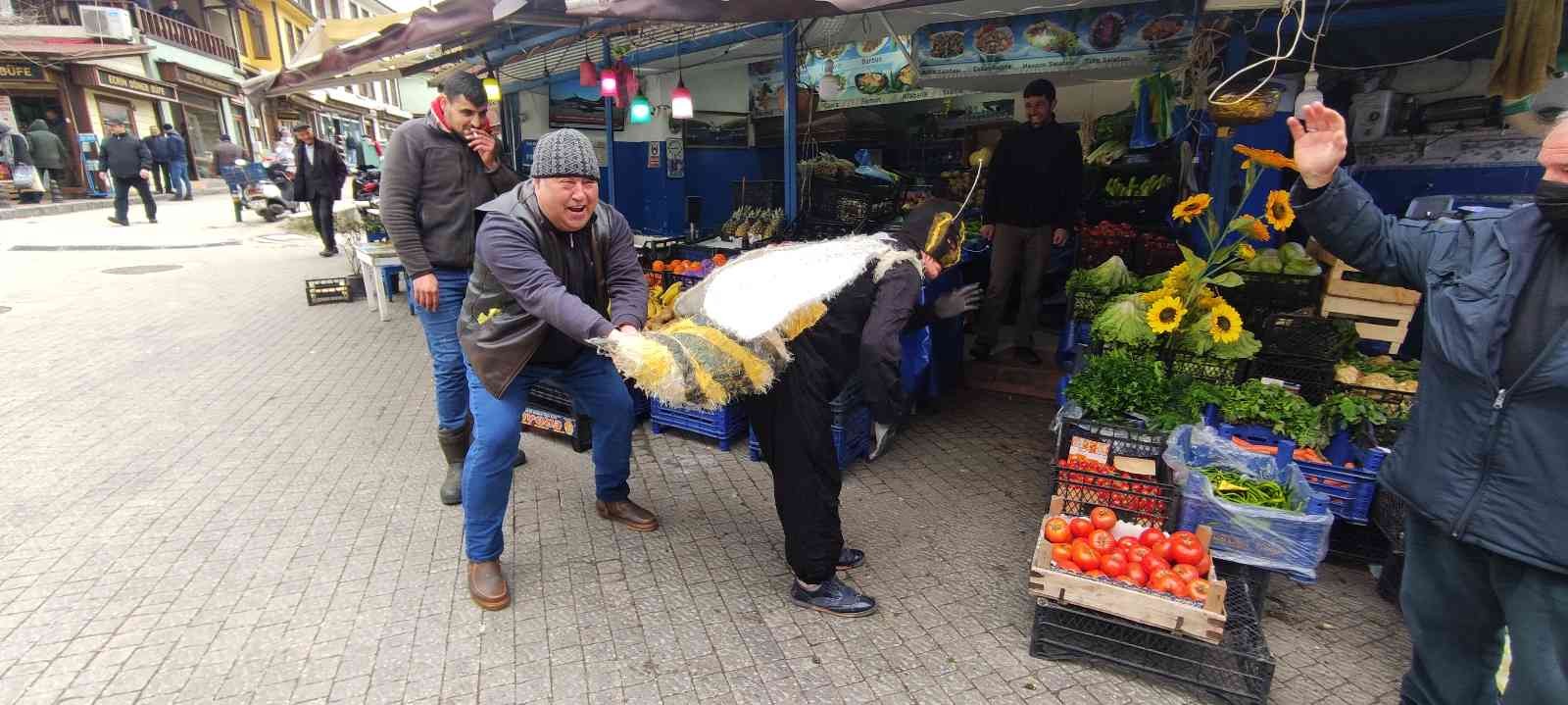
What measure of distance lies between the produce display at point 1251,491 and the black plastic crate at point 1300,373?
86cm

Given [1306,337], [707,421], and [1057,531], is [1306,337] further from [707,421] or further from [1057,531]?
[707,421]

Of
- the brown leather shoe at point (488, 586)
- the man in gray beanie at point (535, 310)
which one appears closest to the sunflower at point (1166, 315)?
the man in gray beanie at point (535, 310)

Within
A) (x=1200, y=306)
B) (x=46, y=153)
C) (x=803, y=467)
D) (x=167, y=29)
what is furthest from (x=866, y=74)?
(x=167, y=29)

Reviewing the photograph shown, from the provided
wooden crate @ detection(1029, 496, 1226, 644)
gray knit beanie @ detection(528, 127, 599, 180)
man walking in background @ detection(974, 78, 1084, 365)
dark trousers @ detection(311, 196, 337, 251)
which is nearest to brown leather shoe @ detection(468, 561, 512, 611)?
gray knit beanie @ detection(528, 127, 599, 180)

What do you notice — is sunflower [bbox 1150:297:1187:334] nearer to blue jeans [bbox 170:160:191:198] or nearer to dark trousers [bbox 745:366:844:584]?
dark trousers [bbox 745:366:844:584]

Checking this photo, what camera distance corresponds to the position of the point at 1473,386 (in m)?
1.80

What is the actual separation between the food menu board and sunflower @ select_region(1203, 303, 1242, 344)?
7.34ft

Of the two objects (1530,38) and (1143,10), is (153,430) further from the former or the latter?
(1530,38)

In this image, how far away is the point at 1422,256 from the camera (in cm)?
197

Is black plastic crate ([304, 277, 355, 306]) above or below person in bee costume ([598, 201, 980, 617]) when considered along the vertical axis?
below

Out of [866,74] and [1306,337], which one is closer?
[1306,337]

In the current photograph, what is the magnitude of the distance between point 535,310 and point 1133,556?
240 cm

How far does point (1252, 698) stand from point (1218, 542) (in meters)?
0.63

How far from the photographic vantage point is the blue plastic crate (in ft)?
15.0
